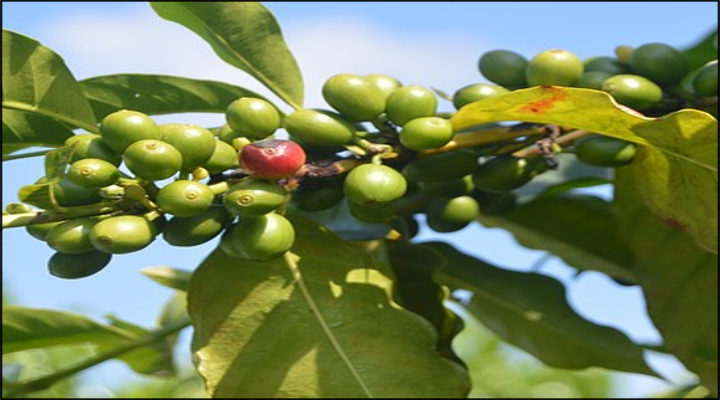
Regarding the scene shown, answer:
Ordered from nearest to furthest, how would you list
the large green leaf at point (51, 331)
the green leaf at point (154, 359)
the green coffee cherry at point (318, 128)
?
1. the green coffee cherry at point (318, 128)
2. the large green leaf at point (51, 331)
3. the green leaf at point (154, 359)

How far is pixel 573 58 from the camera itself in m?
1.72

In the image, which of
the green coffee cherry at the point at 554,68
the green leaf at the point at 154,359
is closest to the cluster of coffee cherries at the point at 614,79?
the green coffee cherry at the point at 554,68

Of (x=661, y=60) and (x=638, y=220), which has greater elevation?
(x=661, y=60)

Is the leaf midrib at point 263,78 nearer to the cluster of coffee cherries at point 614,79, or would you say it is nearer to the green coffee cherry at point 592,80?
the cluster of coffee cherries at point 614,79

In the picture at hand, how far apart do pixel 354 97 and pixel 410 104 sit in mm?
81

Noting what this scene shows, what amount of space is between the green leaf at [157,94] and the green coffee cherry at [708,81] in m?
0.71

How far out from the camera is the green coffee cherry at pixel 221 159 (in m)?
1.46

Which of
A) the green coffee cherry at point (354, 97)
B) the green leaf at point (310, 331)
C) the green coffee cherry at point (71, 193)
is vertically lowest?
the green leaf at point (310, 331)

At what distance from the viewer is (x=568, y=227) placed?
7.75 ft

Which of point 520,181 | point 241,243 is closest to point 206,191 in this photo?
point 241,243

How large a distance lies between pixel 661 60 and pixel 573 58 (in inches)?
6.5

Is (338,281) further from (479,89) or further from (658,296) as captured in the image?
(658,296)

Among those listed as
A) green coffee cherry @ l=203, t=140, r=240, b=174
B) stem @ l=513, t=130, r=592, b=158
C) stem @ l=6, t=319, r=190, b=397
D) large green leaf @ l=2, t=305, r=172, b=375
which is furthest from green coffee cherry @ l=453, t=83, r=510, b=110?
large green leaf @ l=2, t=305, r=172, b=375

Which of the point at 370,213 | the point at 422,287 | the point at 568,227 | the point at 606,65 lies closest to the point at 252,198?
the point at 370,213
